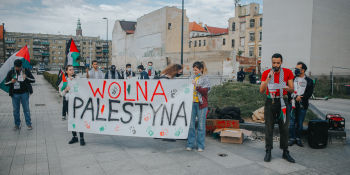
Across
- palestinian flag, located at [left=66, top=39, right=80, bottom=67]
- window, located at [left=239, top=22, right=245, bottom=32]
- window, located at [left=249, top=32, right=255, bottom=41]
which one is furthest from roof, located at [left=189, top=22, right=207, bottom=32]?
palestinian flag, located at [left=66, top=39, right=80, bottom=67]

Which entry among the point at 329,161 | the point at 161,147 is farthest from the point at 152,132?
the point at 329,161

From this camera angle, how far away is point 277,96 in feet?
16.1

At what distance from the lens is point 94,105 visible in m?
5.90

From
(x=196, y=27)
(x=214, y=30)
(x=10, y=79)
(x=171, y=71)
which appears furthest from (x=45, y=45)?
(x=171, y=71)

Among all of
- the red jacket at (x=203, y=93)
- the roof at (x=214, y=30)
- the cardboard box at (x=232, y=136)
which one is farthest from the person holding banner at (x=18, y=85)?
the roof at (x=214, y=30)

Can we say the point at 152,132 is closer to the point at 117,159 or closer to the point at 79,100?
the point at 117,159

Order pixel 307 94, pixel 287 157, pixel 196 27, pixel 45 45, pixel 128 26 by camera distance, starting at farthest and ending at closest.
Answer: pixel 45 45 → pixel 128 26 → pixel 196 27 → pixel 307 94 → pixel 287 157

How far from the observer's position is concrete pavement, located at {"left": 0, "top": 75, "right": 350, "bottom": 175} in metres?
4.55

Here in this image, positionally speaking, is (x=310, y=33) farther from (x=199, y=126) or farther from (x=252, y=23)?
(x=252, y=23)

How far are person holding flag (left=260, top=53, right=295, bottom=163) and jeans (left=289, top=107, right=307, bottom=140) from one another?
1.23m

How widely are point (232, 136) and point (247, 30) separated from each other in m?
53.3

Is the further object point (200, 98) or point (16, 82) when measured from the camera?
point (16, 82)

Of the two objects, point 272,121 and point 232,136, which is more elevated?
point 272,121

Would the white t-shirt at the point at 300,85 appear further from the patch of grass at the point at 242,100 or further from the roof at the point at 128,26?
the roof at the point at 128,26
